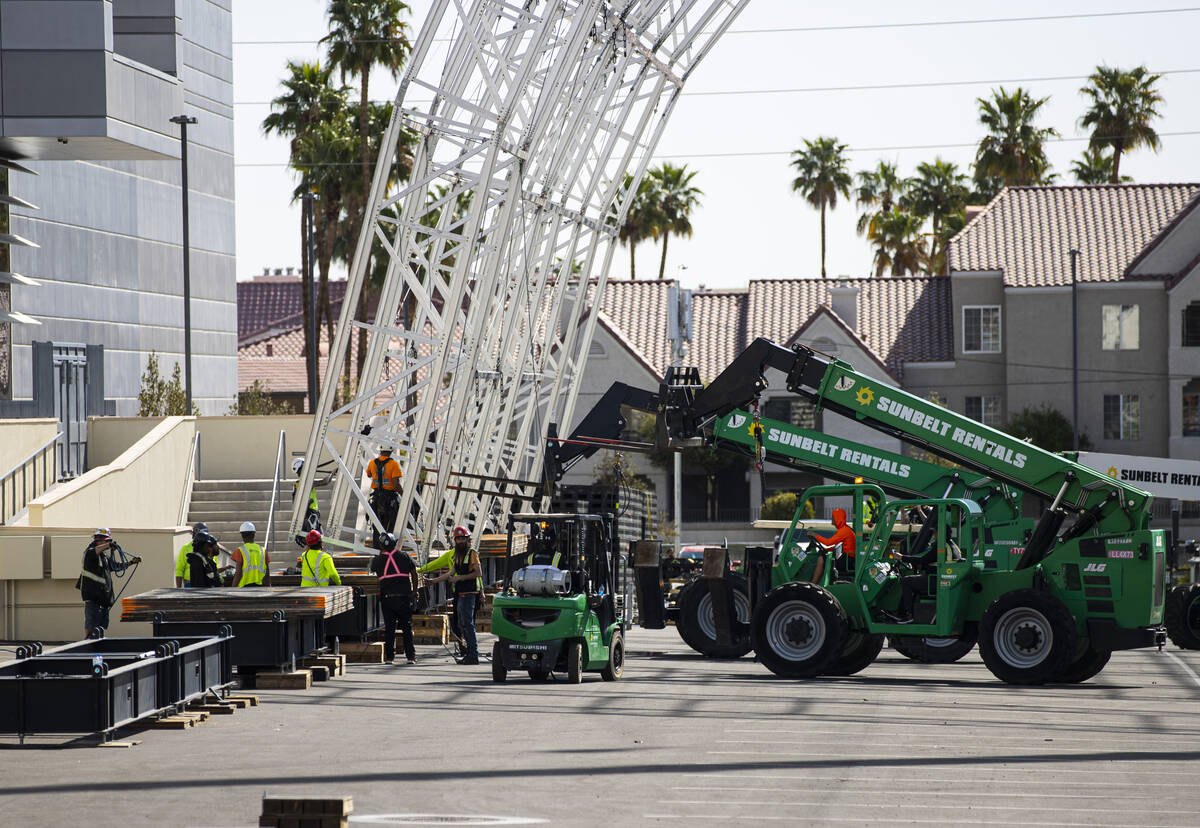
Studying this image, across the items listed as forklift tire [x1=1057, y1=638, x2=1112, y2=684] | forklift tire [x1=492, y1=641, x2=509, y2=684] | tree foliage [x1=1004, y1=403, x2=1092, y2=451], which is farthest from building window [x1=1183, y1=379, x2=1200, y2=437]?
forklift tire [x1=492, y1=641, x2=509, y2=684]

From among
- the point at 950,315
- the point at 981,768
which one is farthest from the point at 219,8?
the point at 981,768

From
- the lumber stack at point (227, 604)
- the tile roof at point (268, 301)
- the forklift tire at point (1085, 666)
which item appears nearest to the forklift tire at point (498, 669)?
the lumber stack at point (227, 604)

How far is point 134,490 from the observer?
28.7 meters

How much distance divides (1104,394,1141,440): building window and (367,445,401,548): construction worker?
3777cm

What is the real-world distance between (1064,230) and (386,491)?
3976 cm

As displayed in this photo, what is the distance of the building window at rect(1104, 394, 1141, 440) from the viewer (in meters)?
56.8

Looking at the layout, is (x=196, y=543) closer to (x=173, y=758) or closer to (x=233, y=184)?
(x=173, y=758)

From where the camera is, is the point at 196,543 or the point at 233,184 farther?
the point at 233,184

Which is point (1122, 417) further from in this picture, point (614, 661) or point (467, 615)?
point (614, 661)

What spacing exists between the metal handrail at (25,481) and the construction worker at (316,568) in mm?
8787

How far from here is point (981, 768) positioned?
12617 millimetres

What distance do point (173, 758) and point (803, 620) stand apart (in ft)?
30.0

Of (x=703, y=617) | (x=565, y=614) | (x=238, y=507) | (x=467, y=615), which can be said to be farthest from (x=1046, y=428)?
(x=565, y=614)

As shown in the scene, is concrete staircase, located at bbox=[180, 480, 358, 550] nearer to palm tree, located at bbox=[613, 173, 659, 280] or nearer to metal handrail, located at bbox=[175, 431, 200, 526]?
metal handrail, located at bbox=[175, 431, 200, 526]
